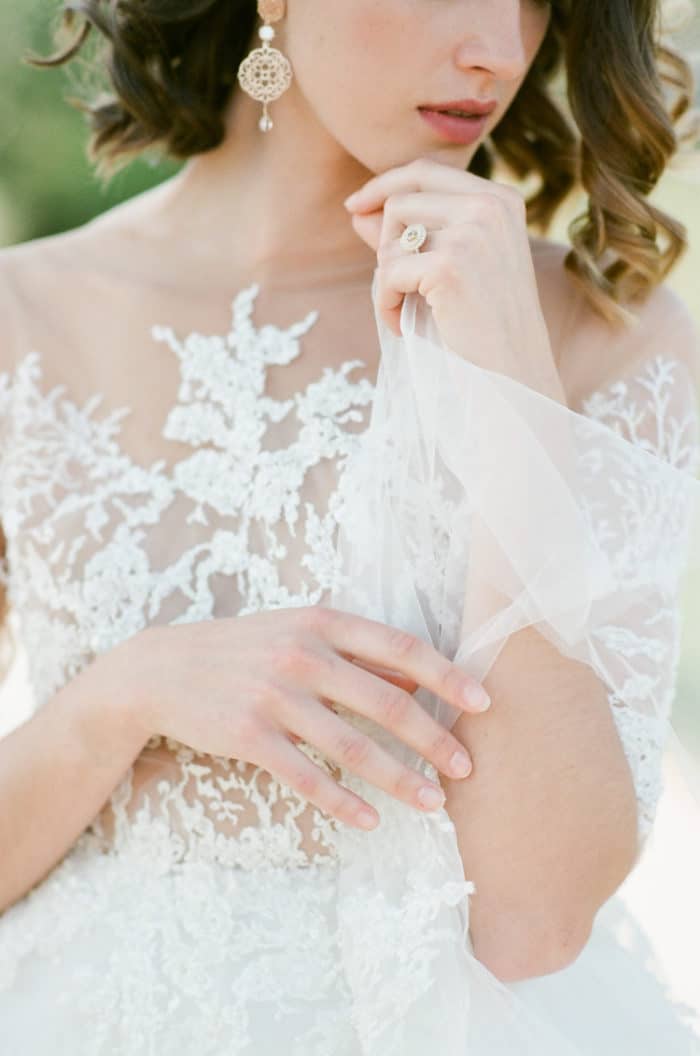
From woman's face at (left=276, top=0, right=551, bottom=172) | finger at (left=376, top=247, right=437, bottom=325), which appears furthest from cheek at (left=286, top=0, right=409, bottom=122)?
finger at (left=376, top=247, right=437, bottom=325)

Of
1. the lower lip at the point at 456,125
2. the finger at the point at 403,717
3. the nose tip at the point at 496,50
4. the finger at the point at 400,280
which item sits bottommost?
the finger at the point at 403,717

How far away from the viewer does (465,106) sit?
1.71 meters

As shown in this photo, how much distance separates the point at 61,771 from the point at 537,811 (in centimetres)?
60

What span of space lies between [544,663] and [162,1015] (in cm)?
60

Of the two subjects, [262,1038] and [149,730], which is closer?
[262,1038]

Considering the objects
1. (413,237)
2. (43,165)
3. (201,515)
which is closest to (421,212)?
(413,237)

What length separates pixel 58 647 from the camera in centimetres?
183

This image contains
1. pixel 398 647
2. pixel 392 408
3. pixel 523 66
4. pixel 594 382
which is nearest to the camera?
pixel 398 647

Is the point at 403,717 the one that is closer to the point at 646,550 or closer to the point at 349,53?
the point at 646,550

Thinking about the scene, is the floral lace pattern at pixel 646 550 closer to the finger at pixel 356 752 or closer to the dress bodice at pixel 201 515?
the dress bodice at pixel 201 515

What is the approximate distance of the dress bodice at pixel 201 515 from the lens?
1699 millimetres

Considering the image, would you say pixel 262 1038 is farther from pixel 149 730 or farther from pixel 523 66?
pixel 523 66

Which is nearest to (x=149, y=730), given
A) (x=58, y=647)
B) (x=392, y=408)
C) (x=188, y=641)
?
(x=188, y=641)

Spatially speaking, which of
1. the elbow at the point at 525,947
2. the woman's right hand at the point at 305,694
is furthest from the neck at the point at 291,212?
the elbow at the point at 525,947
